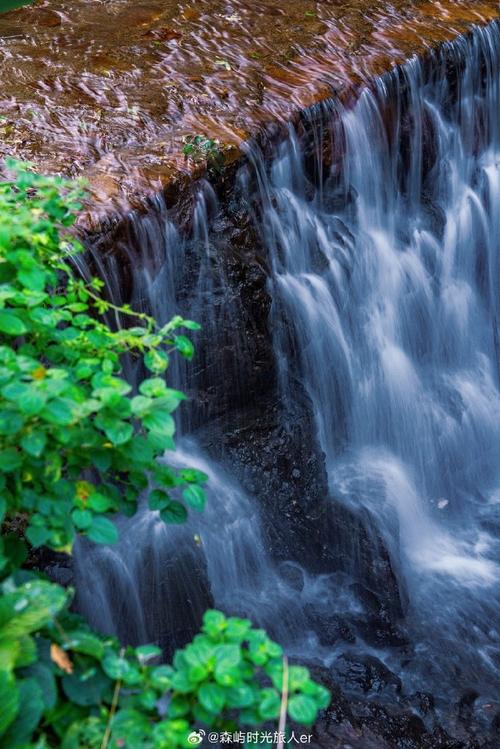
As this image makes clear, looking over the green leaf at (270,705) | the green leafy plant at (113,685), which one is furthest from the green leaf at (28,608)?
the green leaf at (270,705)

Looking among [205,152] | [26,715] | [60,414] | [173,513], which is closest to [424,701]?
[173,513]

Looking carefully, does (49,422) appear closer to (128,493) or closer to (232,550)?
(128,493)

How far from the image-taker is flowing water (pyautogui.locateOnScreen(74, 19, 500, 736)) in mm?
4152

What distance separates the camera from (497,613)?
4.47 meters

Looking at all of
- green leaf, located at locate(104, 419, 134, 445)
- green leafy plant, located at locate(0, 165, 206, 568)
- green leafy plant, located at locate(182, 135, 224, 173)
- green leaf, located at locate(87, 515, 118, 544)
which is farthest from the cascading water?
green leaf, located at locate(104, 419, 134, 445)

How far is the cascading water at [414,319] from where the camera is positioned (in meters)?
4.75

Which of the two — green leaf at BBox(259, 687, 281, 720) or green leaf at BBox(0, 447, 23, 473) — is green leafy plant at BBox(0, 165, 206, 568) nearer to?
green leaf at BBox(0, 447, 23, 473)

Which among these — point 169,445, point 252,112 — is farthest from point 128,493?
point 252,112

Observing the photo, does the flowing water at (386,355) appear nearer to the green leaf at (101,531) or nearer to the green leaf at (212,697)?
the green leaf at (101,531)

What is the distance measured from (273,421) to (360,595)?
110 centimetres

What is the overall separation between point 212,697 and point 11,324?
1.09 m

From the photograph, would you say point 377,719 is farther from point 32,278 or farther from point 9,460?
point 32,278

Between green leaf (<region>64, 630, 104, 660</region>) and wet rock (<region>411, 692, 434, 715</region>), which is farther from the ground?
green leaf (<region>64, 630, 104, 660</region>)

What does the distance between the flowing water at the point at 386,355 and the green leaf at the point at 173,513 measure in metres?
1.37
